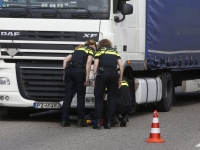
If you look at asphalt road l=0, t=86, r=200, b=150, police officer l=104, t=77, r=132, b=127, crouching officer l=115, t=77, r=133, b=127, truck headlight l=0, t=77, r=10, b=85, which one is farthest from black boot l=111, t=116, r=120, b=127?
truck headlight l=0, t=77, r=10, b=85

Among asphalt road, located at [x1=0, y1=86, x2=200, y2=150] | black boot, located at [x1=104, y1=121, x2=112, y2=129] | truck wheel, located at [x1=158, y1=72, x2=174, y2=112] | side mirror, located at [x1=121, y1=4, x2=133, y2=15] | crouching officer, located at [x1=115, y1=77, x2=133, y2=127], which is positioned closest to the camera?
asphalt road, located at [x1=0, y1=86, x2=200, y2=150]

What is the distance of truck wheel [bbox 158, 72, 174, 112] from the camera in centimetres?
1838

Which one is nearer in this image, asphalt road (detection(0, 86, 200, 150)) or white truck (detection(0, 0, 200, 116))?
asphalt road (detection(0, 86, 200, 150))

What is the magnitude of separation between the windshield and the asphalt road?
226 centimetres

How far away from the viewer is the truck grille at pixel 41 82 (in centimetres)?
1521

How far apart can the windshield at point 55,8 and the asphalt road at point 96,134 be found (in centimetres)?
226

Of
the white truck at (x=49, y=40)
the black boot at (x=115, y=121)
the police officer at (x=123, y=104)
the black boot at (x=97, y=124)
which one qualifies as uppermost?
the white truck at (x=49, y=40)

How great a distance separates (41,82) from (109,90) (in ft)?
5.17

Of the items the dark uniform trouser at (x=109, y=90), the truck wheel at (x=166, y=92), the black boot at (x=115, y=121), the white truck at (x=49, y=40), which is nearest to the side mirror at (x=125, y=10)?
the white truck at (x=49, y=40)

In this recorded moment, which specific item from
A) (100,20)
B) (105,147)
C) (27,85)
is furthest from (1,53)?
(105,147)

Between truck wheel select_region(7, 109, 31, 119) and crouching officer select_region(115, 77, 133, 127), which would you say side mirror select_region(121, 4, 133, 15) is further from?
truck wheel select_region(7, 109, 31, 119)

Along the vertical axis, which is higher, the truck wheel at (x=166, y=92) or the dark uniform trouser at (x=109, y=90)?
the dark uniform trouser at (x=109, y=90)

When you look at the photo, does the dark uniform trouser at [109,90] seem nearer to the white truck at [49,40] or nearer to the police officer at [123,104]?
the police officer at [123,104]

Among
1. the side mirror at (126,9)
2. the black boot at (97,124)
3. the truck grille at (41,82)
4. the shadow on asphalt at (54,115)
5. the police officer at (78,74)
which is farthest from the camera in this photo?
the shadow on asphalt at (54,115)
